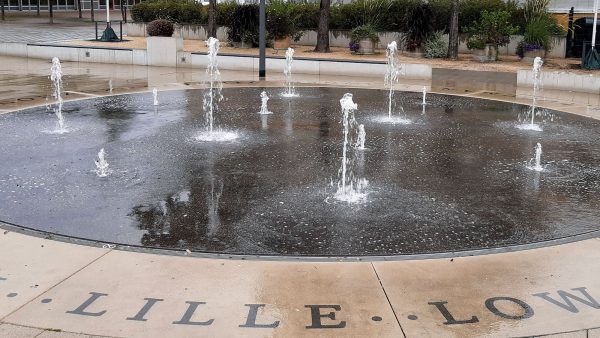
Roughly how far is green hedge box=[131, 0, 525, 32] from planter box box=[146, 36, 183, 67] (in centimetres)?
776

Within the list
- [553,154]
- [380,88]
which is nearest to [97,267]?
[553,154]

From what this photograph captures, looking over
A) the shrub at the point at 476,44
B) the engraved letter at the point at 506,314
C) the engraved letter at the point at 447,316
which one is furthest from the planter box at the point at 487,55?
the engraved letter at the point at 447,316

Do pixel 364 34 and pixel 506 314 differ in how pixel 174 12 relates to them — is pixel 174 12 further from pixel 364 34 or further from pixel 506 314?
pixel 506 314

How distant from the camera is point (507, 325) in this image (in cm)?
478

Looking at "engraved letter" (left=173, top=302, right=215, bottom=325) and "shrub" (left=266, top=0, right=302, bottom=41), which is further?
"shrub" (left=266, top=0, right=302, bottom=41)

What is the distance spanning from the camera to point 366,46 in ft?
88.4

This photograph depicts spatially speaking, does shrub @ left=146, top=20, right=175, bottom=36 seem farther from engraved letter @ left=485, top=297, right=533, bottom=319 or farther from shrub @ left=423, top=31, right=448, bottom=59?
engraved letter @ left=485, top=297, right=533, bottom=319

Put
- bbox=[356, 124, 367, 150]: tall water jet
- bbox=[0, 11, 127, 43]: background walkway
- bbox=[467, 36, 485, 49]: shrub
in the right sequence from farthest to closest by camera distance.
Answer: bbox=[0, 11, 127, 43]: background walkway
bbox=[467, 36, 485, 49]: shrub
bbox=[356, 124, 367, 150]: tall water jet

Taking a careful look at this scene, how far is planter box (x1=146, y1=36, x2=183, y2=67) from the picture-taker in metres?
22.5

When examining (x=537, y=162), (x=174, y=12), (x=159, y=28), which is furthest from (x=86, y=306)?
(x=174, y=12)

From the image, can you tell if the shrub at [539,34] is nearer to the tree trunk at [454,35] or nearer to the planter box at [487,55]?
the planter box at [487,55]

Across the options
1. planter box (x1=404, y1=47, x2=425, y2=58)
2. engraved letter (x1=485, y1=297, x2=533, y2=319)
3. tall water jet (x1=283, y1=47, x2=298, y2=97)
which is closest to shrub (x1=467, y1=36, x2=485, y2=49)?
planter box (x1=404, y1=47, x2=425, y2=58)

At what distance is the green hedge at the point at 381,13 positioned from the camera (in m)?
27.5

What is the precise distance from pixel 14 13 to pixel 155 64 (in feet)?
120
